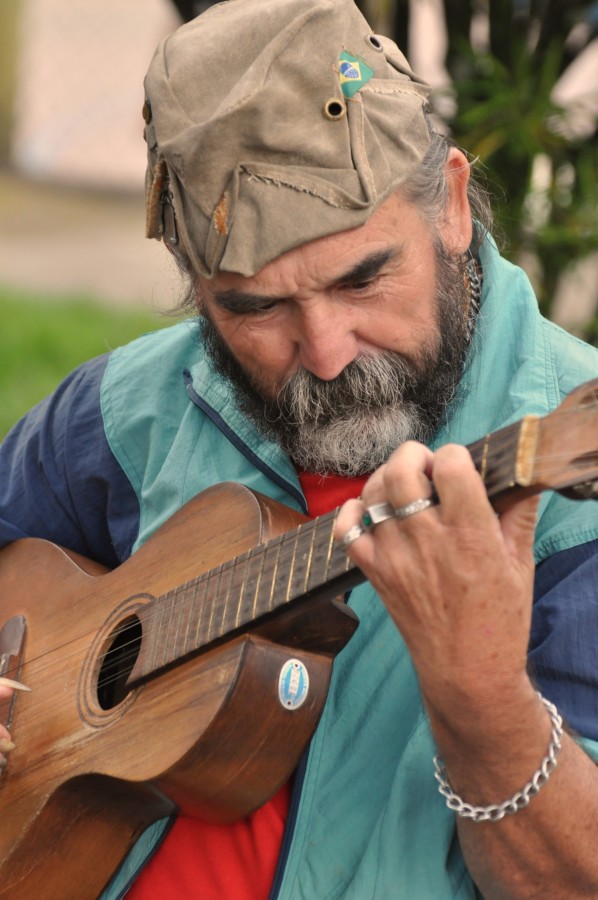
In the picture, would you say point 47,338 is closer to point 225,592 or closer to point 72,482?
point 72,482

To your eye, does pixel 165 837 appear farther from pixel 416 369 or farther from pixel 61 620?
pixel 416 369

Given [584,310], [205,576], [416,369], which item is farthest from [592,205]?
[205,576]

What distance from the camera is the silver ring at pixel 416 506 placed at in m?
1.64

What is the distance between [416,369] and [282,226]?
1.08 ft

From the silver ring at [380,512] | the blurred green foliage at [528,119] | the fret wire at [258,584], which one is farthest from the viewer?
the blurred green foliage at [528,119]

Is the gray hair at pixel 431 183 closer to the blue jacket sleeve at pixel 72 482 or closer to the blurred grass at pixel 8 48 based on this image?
the blue jacket sleeve at pixel 72 482

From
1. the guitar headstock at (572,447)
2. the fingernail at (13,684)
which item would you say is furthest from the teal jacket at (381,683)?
the guitar headstock at (572,447)

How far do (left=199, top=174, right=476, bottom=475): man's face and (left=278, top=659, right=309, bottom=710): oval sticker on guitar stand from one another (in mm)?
395

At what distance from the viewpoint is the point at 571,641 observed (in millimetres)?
1932

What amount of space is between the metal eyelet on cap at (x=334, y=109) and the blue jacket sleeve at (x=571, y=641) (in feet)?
2.52

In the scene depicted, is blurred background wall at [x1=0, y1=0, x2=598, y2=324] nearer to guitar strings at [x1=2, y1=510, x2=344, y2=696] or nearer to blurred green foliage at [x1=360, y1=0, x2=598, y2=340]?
blurred green foliage at [x1=360, y1=0, x2=598, y2=340]

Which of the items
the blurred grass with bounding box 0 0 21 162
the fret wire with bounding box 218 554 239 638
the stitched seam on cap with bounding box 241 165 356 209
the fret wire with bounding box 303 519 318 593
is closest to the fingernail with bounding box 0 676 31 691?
the fret wire with bounding box 218 554 239 638

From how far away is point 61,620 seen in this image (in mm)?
2492

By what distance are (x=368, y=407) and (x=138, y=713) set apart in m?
0.62
